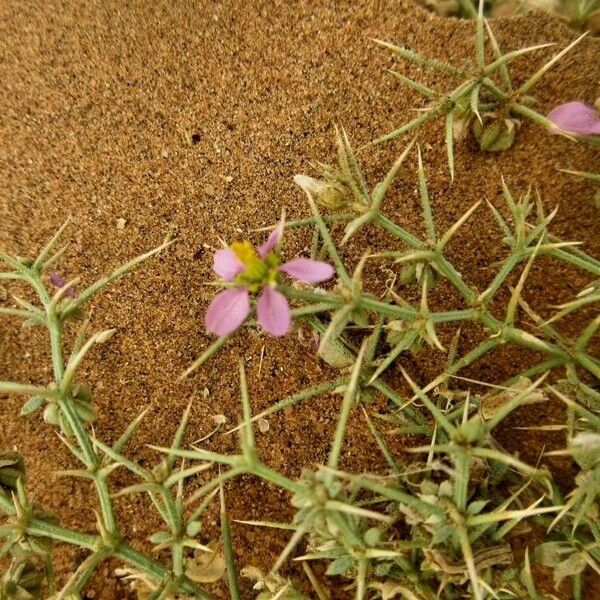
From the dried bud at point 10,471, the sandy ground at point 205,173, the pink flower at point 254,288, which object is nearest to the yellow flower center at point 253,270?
the pink flower at point 254,288

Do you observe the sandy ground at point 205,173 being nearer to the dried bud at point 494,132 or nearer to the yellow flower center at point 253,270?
the dried bud at point 494,132

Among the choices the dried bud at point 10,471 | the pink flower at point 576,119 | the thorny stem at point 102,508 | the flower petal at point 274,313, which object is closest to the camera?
the flower petal at point 274,313

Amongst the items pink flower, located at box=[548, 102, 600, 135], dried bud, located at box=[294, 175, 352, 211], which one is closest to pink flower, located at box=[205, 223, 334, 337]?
dried bud, located at box=[294, 175, 352, 211]

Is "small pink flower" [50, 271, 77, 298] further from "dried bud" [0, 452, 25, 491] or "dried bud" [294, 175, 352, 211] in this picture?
"dried bud" [294, 175, 352, 211]

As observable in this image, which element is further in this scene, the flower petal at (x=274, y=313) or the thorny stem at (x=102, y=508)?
the thorny stem at (x=102, y=508)

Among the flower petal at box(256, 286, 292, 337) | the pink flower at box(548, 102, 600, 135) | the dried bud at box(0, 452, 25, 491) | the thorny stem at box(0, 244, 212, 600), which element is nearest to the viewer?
the flower petal at box(256, 286, 292, 337)

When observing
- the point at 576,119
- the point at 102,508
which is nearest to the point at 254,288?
the point at 102,508
